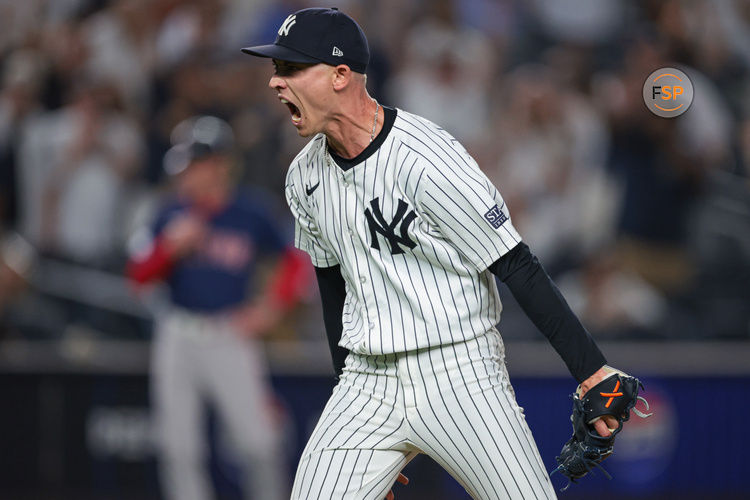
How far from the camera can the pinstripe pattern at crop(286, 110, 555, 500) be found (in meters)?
3.11

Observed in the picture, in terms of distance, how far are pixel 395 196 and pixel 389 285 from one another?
28 cm

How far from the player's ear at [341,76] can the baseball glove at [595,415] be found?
3.67 feet

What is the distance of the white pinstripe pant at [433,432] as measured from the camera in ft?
10.3

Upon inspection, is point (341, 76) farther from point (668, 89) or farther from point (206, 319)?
point (206, 319)

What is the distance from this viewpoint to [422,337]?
3.15 metres

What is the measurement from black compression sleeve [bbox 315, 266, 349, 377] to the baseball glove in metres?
0.81

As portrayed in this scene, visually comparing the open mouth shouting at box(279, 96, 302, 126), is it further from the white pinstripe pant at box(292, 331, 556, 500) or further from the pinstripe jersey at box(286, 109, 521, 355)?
the white pinstripe pant at box(292, 331, 556, 500)

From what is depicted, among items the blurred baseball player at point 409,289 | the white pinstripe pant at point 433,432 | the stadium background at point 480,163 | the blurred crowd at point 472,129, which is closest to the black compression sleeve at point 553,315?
the blurred baseball player at point 409,289

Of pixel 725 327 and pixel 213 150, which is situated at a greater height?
pixel 213 150

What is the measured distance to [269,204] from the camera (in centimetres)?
802

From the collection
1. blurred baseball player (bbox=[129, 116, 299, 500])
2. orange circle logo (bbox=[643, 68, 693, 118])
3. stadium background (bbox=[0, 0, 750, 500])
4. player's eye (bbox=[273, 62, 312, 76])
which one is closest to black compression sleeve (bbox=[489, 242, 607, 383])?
player's eye (bbox=[273, 62, 312, 76])

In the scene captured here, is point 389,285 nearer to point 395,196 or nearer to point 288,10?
point 395,196

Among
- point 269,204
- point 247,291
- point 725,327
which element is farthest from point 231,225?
point 725,327

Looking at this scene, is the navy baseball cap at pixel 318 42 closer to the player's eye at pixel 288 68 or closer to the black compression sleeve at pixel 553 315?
the player's eye at pixel 288 68
